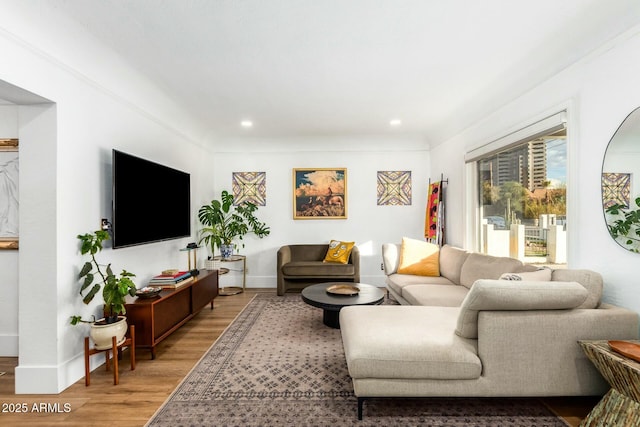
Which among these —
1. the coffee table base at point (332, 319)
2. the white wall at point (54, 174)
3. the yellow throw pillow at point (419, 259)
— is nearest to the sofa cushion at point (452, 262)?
the yellow throw pillow at point (419, 259)

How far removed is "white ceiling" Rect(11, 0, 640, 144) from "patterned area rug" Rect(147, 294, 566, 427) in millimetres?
2493

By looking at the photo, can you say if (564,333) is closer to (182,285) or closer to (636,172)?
(636,172)

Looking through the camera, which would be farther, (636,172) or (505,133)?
(505,133)

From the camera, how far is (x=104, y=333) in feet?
7.78

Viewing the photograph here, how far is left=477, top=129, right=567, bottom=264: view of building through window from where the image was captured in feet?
9.39

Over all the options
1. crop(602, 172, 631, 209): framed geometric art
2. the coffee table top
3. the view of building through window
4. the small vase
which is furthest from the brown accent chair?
crop(602, 172, 631, 209): framed geometric art

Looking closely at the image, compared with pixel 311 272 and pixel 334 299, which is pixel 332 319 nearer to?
pixel 334 299

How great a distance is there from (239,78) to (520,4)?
7.59 ft

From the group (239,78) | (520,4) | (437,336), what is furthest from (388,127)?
(437,336)

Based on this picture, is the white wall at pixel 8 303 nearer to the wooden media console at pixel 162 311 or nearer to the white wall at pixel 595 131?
the wooden media console at pixel 162 311

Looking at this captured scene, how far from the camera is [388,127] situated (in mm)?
4953

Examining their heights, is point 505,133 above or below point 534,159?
above

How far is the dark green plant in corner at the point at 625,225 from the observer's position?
6.56 ft

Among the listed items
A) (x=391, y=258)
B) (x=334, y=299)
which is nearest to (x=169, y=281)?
(x=334, y=299)
